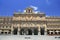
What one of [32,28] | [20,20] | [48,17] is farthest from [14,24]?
[48,17]

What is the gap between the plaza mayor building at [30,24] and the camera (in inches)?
2672

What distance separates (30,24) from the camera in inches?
2677

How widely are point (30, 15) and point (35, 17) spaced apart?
2.08m

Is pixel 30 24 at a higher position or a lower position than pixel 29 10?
lower

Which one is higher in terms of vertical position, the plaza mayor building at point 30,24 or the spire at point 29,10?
the spire at point 29,10

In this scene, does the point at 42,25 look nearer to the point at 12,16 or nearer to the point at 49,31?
the point at 49,31

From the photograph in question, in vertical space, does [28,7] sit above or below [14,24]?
above

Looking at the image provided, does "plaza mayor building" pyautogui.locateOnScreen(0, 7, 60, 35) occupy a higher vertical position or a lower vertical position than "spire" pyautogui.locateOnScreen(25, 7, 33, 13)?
lower

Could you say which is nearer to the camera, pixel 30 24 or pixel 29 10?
pixel 30 24

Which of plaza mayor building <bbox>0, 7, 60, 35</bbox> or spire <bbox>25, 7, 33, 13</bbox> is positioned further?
spire <bbox>25, 7, 33, 13</bbox>

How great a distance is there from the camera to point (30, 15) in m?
69.4

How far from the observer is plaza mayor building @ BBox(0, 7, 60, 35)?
6788 centimetres

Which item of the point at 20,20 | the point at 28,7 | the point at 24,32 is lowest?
the point at 24,32

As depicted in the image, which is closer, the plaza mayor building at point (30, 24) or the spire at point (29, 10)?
the plaza mayor building at point (30, 24)
